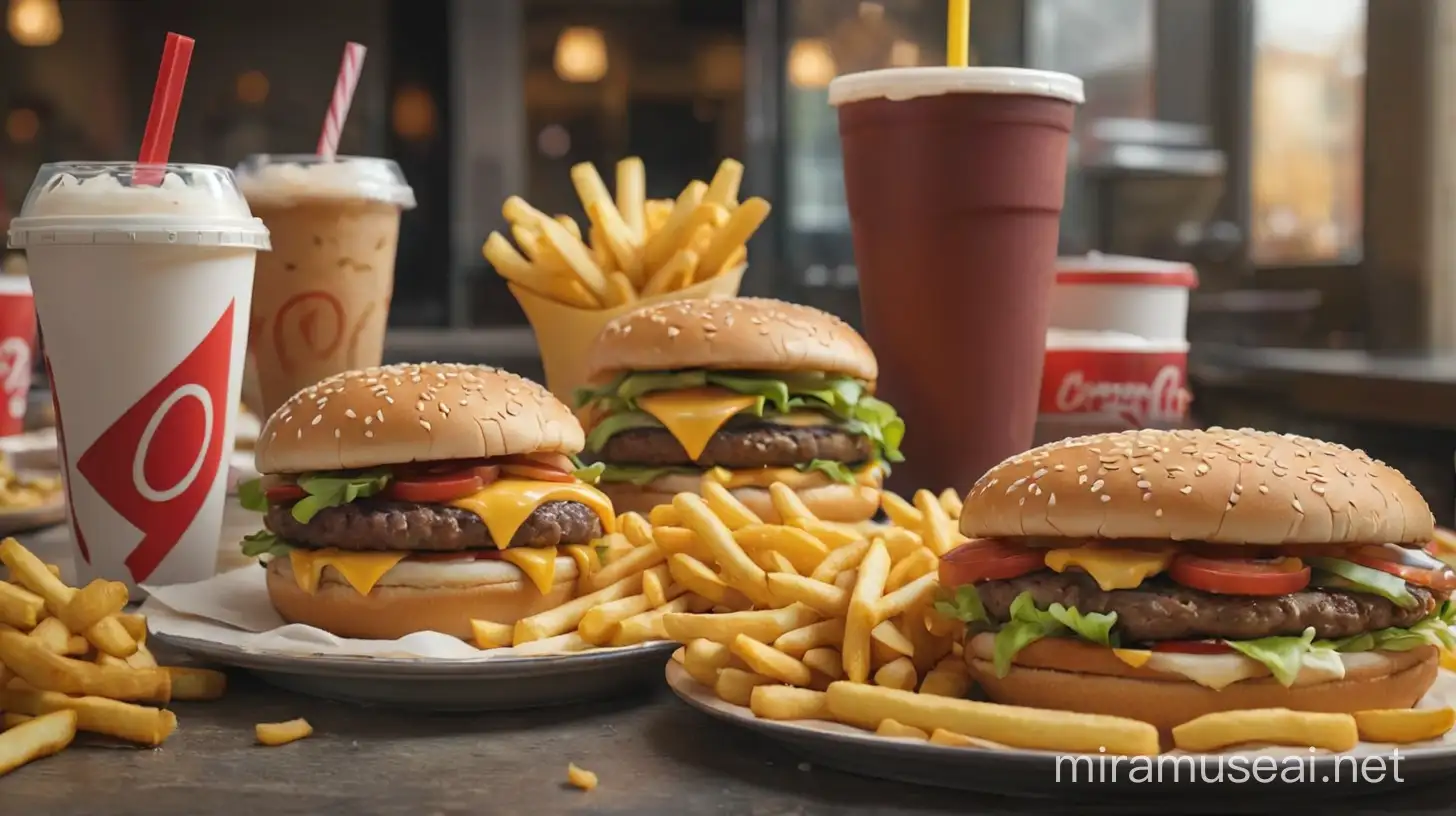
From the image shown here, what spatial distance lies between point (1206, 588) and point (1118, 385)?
4.31 feet

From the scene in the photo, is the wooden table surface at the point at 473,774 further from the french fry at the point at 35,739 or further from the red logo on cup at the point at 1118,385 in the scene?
the red logo on cup at the point at 1118,385

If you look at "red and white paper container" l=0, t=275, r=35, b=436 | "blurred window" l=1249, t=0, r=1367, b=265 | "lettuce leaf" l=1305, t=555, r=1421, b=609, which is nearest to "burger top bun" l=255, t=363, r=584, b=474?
"lettuce leaf" l=1305, t=555, r=1421, b=609

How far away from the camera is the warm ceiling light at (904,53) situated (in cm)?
866

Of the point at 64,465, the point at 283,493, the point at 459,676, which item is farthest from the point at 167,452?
the point at 459,676

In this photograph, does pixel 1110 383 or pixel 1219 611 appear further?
pixel 1110 383

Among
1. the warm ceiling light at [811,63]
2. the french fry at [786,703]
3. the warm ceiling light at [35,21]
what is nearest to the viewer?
the french fry at [786,703]

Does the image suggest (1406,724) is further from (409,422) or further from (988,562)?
(409,422)

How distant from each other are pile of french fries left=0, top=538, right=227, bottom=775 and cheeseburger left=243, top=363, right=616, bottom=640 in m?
0.20

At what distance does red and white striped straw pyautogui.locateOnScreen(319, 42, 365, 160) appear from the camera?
8.21 ft

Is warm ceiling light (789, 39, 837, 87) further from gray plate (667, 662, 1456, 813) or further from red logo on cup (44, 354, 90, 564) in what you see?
gray plate (667, 662, 1456, 813)

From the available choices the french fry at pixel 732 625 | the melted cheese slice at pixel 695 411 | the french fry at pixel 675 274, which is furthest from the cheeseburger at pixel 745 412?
the french fry at pixel 732 625

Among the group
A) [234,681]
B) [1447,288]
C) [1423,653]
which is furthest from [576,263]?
[1447,288]

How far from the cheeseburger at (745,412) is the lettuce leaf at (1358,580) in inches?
38.9

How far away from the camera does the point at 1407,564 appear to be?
4.71ft
